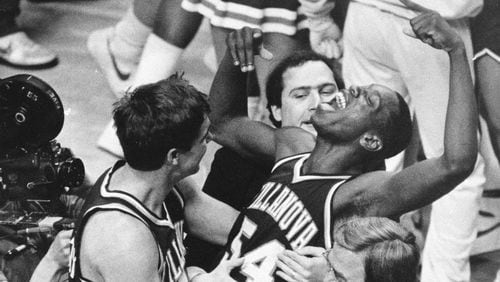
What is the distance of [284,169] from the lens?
8.77ft

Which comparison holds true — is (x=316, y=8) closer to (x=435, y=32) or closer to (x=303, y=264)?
(x=435, y=32)

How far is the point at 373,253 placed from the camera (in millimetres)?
2006

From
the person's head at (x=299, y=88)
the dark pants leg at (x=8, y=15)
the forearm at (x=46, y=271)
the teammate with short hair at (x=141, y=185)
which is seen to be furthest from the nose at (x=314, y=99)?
the dark pants leg at (x=8, y=15)

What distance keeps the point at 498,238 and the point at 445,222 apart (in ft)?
0.57

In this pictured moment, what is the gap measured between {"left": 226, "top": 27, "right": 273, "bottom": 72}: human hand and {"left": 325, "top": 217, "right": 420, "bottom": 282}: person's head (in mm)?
824

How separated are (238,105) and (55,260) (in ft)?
2.64

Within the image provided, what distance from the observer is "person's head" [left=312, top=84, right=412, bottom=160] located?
2.51 meters

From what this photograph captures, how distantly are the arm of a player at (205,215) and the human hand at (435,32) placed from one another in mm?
881

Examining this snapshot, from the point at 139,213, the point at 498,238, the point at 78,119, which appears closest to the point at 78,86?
the point at 78,119

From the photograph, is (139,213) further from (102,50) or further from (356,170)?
(102,50)

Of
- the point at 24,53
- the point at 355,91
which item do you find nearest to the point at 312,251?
the point at 355,91

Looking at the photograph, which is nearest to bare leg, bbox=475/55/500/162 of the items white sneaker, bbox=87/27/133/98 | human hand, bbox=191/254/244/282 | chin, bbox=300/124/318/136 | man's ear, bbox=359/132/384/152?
man's ear, bbox=359/132/384/152

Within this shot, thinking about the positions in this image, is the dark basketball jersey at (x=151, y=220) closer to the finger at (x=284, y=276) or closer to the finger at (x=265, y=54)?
the finger at (x=284, y=276)

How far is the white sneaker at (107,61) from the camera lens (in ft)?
9.78
